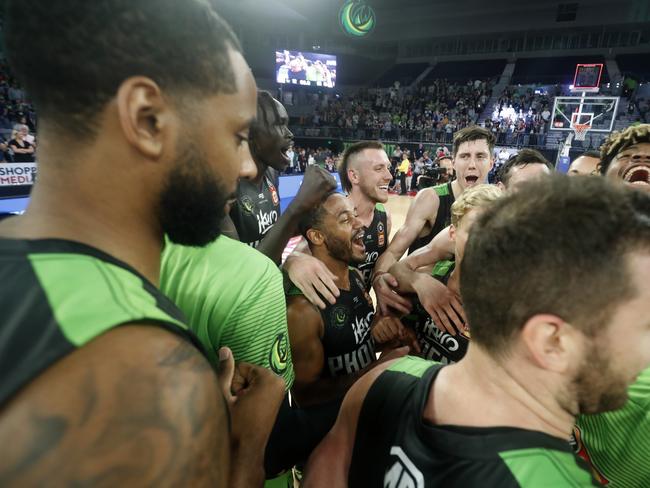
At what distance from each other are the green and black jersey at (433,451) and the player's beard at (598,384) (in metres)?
0.12

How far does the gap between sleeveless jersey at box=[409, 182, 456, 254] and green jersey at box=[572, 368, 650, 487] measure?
2384mm

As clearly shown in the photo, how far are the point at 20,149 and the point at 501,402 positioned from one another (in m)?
11.0

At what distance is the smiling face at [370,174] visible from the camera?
370cm

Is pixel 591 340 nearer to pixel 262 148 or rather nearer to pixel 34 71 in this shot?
pixel 34 71

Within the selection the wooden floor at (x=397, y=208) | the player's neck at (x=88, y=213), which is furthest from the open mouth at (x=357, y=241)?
the wooden floor at (x=397, y=208)

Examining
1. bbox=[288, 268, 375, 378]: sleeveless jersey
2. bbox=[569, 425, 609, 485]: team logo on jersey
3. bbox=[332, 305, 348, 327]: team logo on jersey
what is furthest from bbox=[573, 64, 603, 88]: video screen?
bbox=[569, 425, 609, 485]: team logo on jersey

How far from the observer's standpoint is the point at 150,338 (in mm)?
647

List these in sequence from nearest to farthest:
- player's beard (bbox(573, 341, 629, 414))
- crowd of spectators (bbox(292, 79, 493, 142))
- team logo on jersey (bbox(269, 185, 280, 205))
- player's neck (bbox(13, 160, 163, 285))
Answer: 1. player's neck (bbox(13, 160, 163, 285))
2. player's beard (bbox(573, 341, 629, 414))
3. team logo on jersey (bbox(269, 185, 280, 205))
4. crowd of spectators (bbox(292, 79, 493, 142))

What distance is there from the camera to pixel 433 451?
2.94ft

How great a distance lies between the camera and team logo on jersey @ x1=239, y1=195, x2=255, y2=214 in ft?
9.57

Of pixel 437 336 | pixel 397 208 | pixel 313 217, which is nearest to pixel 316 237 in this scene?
pixel 313 217

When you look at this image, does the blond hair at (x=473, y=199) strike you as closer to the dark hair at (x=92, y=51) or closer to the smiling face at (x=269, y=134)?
the dark hair at (x=92, y=51)

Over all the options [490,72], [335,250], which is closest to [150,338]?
[335,250]

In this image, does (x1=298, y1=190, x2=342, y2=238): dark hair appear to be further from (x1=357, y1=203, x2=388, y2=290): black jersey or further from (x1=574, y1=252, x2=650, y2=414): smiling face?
(x1=574, y1=252, x2=650, y2=414): smiling face
